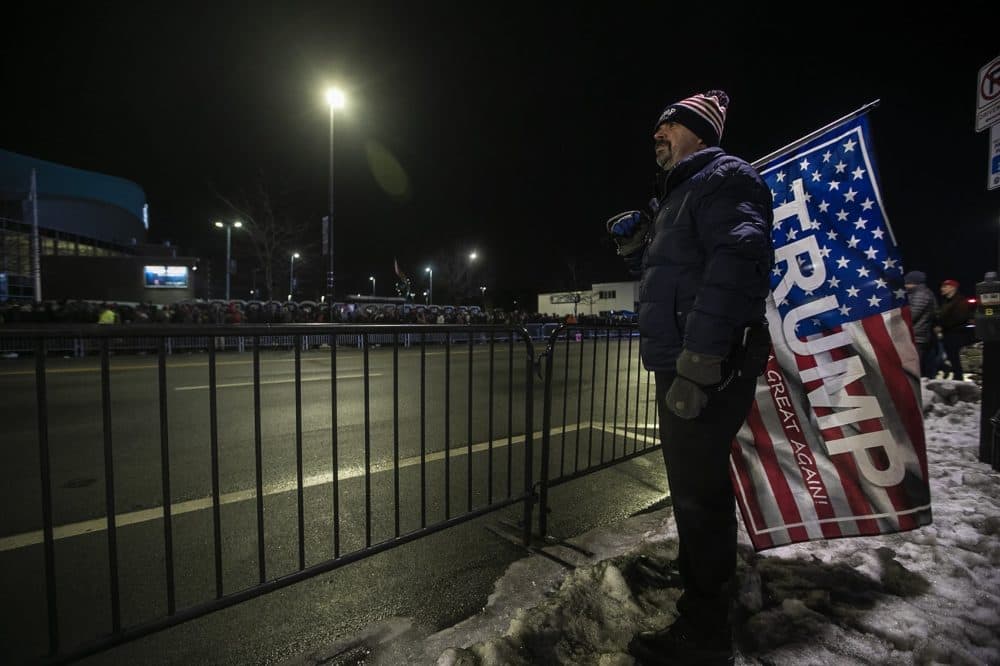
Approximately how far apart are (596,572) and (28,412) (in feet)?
26.2

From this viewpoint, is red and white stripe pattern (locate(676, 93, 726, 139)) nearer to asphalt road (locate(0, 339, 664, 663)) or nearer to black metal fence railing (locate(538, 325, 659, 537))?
black metal fence railing (locate(538, 325, 659, 537))

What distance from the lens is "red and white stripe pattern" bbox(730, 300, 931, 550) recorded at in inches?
85.2

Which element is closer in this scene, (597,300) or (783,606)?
(783,606)

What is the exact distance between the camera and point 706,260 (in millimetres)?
1896

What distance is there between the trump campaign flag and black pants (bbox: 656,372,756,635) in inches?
26.9

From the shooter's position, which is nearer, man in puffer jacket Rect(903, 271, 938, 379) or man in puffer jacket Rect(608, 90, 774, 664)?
man in puffer jacket Rect(608, 90, 774, 664)

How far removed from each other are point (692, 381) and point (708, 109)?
4.21 feet

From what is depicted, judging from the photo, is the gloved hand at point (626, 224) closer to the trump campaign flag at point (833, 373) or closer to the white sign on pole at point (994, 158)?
the trump campaign flag at point (833, 373)

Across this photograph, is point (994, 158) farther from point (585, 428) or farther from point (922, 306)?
point (585, 428)

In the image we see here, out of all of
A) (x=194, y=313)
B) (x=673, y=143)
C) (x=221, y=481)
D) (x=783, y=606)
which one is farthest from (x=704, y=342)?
(x=194, y=313)

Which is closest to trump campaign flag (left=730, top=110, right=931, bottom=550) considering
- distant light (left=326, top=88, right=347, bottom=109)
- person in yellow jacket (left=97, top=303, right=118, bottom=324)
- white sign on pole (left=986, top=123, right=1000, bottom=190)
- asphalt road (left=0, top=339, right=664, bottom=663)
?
asphalt road (left=0, top=339, right=664, bottom=663)

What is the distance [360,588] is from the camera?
2.47m

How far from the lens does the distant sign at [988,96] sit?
3.78m

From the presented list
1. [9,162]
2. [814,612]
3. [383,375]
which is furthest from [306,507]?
[9,162]
